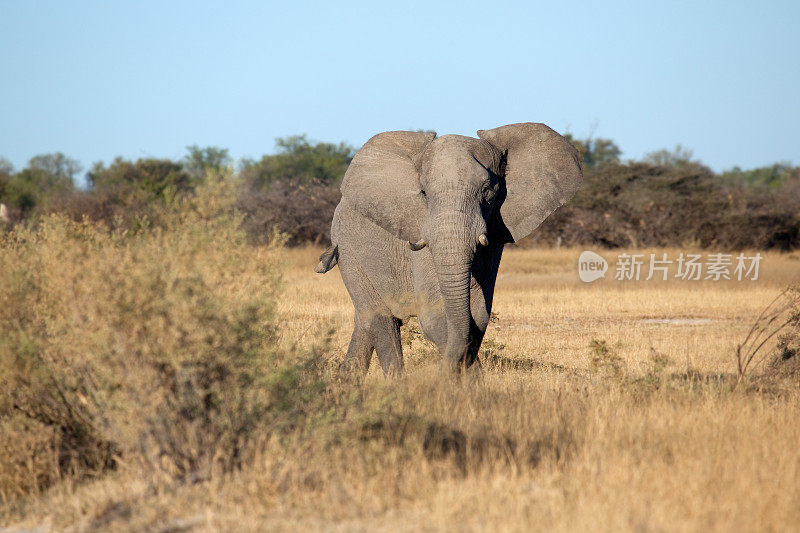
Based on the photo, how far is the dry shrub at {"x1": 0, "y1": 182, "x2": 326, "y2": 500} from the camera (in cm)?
481

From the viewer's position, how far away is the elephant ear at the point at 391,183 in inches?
305

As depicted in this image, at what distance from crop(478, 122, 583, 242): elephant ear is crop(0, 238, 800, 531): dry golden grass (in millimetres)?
1468

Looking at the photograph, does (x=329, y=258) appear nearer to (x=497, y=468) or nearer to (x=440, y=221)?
(x=440, y=221)

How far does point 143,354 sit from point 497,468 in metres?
1.99

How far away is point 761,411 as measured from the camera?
21.1 ft

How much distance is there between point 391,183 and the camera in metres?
8.02

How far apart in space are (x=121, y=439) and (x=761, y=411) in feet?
14.3

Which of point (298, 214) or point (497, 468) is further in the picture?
point (298, 214)

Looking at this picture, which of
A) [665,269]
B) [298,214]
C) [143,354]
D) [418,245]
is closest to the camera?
[143,354]

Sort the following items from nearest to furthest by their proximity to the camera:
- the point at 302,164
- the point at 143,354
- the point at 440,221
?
the point at 143,354 < the point at 440,221 < the point at 302,164

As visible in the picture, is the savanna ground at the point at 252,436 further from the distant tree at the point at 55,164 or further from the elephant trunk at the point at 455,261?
the distant tree at the point at 55,164

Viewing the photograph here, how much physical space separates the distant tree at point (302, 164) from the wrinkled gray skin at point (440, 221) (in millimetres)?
42891

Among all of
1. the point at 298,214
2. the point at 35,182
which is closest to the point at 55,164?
the point at 35,182

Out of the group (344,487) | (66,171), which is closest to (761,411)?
(344,487)
